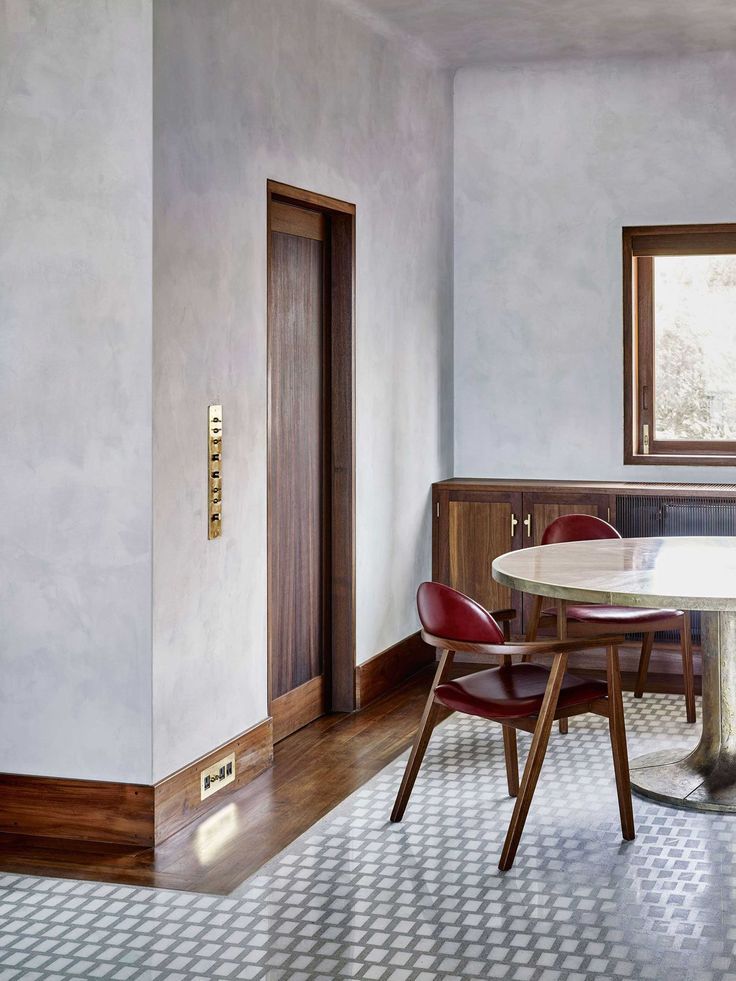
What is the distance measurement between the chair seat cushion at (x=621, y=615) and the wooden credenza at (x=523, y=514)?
3.45ft

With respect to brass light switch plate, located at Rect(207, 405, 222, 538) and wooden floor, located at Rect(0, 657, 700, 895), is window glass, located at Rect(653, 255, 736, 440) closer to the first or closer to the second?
wooden floor, located at Rect(0, 657, 700, 895)

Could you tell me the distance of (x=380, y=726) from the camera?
525 centimetres

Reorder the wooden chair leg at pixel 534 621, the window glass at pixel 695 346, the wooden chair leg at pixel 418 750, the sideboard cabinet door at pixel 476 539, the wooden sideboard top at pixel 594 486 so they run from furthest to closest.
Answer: the window glass at pixel 695 346, the sideboard cabinet door at pixel 476 539, the wooden sideboard top at pixel 594 486, the wooden chair leg at pixel 534 621, the wooden chair leg at pixel 418 750

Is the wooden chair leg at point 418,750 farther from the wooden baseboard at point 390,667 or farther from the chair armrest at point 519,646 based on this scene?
the wooden baseboard at point 390,667

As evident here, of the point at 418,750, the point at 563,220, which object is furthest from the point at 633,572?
the point at 563,220

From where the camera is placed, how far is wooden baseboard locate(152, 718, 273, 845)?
3885 mm

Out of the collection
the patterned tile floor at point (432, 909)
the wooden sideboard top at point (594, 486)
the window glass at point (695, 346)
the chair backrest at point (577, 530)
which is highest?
the window glass at point (695, 346)

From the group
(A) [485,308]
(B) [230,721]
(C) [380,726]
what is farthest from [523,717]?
(A) [485,308]

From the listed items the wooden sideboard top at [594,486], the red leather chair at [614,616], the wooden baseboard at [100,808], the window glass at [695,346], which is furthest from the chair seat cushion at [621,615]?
the wooden baseboard at [100,808]

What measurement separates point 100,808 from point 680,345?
4053 millimetres

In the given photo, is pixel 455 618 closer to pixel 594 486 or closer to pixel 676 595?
pixel 676 595

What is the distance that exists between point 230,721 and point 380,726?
3.44 feet

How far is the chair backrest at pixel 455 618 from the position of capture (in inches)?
144

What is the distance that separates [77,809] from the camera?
3.92 m
